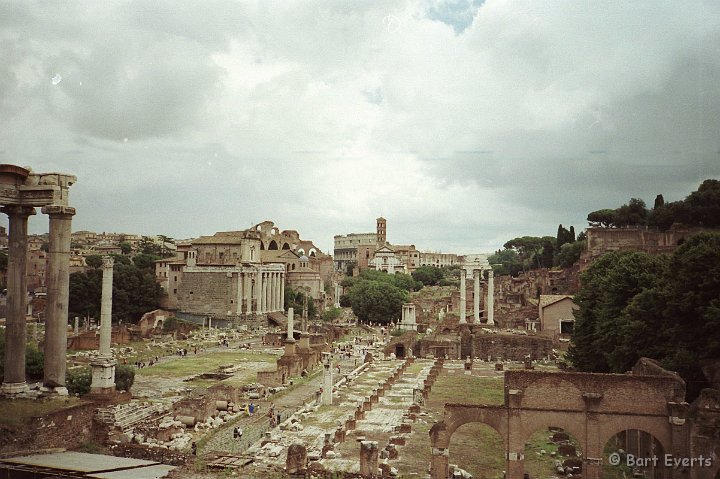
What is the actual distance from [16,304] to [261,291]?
182ft

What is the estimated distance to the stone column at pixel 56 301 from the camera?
1694 centimetres

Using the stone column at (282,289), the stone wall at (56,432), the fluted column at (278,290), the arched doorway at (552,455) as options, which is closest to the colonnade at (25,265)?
the stone wall at (56,432)

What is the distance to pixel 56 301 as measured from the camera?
1709cm

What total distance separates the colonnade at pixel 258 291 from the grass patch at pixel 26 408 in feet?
172

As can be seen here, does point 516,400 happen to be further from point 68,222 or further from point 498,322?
point 498,322

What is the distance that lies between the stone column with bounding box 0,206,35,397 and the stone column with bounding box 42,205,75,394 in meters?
0.64

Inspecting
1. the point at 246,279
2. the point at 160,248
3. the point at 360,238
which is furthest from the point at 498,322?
the point at 360,238

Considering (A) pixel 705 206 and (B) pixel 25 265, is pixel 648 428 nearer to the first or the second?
(B) pixel 25 265

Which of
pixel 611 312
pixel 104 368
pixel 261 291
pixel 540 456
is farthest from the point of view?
pixel 261 291

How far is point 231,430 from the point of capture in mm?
21812

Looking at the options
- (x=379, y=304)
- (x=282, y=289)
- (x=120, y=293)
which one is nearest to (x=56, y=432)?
(x=120, y=293)

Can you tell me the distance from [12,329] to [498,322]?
51.6m

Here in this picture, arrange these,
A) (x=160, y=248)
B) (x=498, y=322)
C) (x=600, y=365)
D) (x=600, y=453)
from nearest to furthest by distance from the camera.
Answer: (x=600, y=453) → (x=600, y=365) → (x=498, y=322) → (x=160, y=248)

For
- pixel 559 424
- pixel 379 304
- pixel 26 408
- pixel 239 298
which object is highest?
pixel 239 298
